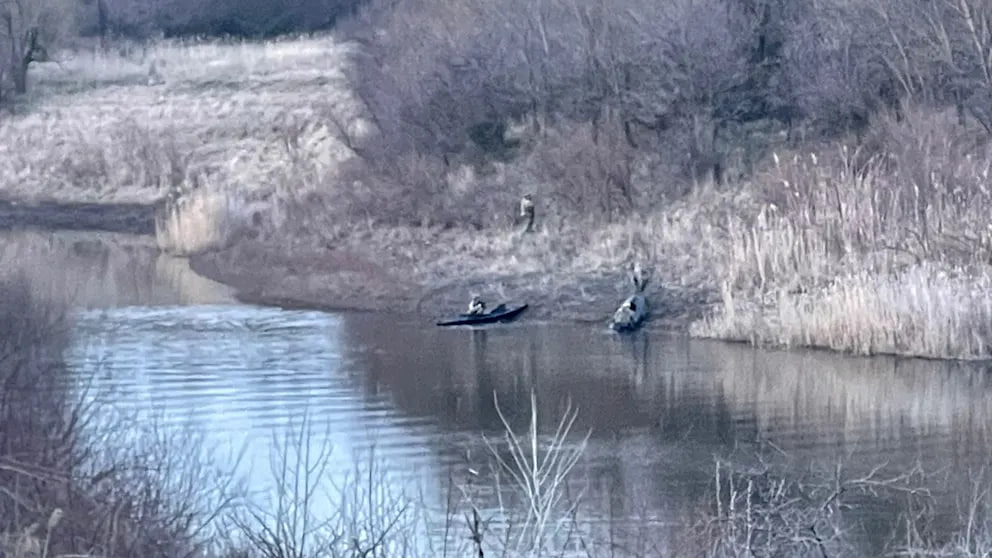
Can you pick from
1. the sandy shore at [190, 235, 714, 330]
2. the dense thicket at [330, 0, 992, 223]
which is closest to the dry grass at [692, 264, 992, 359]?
the sandy shore at [190, 235, 714, 330]

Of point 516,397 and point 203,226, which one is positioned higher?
point 203,226

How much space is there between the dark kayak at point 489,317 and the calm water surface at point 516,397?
214 millimetres

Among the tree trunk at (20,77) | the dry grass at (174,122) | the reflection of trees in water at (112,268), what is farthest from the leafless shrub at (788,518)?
the tree trunk at (20,77)

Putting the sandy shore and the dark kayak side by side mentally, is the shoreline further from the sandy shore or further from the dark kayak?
the dark kayak

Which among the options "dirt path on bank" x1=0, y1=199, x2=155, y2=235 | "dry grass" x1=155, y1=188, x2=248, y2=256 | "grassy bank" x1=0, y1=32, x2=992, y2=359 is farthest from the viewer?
"dirt path on bank" x1=0, y1=199, x2=155, y2=235

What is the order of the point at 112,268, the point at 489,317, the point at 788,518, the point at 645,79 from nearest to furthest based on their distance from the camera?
1. the point at 788,518
2. the point at 489,317
3. the point at 112,268
4. the point at 645,79

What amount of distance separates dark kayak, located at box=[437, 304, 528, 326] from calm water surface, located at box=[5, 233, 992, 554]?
0.70 ft

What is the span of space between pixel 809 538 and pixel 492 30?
2140 cm

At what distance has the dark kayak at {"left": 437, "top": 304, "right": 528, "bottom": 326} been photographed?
68.3 ft

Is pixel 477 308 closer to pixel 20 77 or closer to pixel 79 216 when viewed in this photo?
pixel 79 216

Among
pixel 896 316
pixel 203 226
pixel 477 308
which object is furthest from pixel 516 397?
pixel 203 226

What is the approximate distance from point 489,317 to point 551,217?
15.2 ft

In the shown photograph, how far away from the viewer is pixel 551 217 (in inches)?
993

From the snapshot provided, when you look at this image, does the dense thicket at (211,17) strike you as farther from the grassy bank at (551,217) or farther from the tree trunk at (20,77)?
the grassy bank at (551,217)
